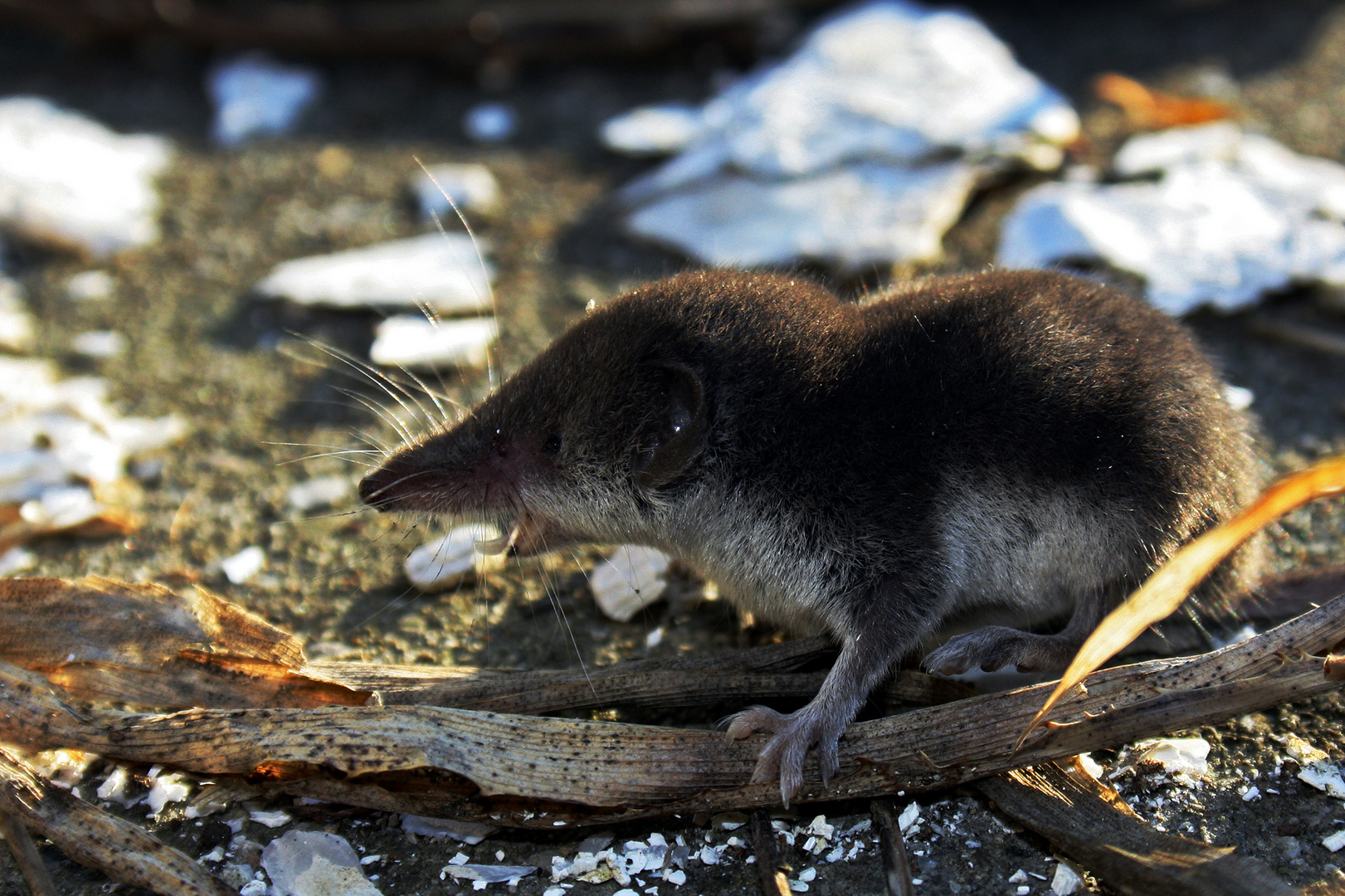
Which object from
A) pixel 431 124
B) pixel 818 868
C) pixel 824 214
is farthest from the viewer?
pixel 431 124

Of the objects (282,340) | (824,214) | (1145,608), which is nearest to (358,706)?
(1145,608)

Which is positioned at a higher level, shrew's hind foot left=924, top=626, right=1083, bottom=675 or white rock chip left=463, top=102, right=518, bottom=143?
white rock chip left=463, top=102, right=518, bottom=143

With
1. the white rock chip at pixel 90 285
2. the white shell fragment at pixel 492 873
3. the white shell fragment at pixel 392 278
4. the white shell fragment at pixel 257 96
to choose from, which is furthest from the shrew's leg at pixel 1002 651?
the white shell fragment at pixel 257 96

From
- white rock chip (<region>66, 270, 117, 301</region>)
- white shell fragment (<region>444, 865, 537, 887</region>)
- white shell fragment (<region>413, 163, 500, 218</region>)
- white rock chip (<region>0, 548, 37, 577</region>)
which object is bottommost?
white rock chip (<region>0, 548, 37, 577</region>)

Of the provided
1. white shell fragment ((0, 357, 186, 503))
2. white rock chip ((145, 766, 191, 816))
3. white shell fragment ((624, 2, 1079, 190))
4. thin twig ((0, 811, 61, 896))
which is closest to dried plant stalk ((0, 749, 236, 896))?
thin twig ((0, 811, 61, 896))

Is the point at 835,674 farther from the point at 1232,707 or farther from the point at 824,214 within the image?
the point at 824,214

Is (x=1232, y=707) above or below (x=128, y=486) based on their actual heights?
above

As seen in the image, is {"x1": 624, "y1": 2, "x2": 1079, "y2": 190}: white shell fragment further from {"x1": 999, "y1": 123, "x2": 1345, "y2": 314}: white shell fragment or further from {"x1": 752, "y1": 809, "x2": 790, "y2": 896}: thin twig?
{"x1": 752, "y1": 809, "x2": 790, "y2": 896}: thin twig
